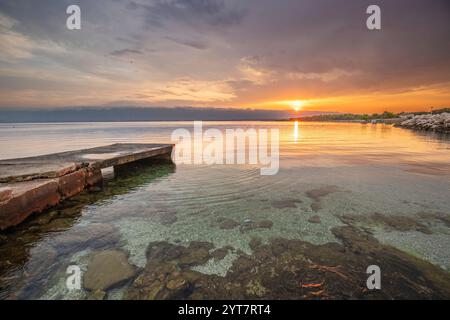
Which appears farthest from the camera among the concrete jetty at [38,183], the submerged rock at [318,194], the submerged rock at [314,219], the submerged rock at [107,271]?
the submerged rock at [318,194]

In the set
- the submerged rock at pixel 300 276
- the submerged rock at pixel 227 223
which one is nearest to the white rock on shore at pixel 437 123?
the submerged rock at pixel 300 276

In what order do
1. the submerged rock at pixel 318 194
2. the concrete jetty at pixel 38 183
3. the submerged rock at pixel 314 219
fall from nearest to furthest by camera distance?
the concrete jetty at pixel 38 183, the submerged rock at pixel 314 219, the submerged rock at pixel 318 194

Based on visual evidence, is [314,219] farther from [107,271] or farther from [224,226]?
[107,271]

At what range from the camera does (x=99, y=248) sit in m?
3.62

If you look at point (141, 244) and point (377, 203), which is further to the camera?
point (377, 203)

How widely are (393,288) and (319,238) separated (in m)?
1.32

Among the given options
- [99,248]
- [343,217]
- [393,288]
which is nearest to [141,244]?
[99,248]

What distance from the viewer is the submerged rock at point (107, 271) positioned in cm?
281

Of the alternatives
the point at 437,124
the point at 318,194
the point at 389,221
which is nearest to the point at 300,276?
the point at 389,221

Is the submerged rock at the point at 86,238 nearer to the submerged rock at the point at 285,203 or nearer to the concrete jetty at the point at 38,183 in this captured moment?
the concrete jetty at the point at 38,183

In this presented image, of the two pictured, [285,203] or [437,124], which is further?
[437,124]

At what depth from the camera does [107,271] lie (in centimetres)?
305

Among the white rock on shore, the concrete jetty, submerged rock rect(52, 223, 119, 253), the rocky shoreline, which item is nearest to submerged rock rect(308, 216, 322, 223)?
submerged rock rect(52, 223, 119, 253)
